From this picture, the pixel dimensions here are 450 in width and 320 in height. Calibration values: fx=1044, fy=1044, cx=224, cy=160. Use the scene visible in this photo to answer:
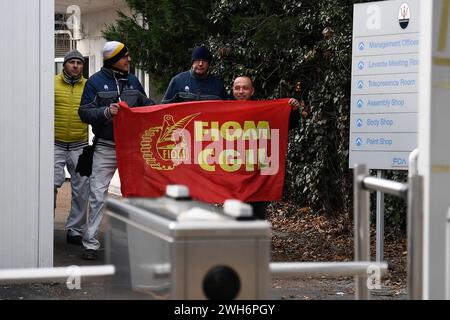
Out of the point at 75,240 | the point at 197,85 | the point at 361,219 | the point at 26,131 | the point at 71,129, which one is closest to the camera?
the point at 361,219

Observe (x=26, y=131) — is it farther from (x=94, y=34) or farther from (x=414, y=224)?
(x=94, y=34)

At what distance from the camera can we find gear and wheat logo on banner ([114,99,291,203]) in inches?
375

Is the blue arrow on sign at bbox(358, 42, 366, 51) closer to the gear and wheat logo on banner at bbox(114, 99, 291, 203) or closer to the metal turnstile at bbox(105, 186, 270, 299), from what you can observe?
the gear and wheat logo on banner at bbox(114, 99, 291, 203)

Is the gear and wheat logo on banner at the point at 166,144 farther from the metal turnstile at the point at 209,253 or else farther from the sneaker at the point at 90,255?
the metal turnstile at the point at 209,253

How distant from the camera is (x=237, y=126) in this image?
31.5 feet

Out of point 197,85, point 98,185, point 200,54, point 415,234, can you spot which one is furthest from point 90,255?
point 415,234

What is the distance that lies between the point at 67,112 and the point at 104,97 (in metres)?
0.98

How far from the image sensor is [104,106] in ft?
31.3

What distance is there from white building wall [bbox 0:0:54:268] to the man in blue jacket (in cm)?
117

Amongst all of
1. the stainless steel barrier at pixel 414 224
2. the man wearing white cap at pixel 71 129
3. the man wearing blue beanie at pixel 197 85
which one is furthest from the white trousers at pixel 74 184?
the stainless steel barrier at pixel 414 224

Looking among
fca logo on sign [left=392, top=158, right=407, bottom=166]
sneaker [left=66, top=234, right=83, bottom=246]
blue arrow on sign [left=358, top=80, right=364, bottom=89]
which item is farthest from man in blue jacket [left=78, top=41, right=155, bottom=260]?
fca logo on sign [left=392, top=158, right=407, bottom=166]

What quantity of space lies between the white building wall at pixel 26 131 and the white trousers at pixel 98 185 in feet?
3.95
